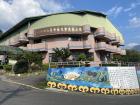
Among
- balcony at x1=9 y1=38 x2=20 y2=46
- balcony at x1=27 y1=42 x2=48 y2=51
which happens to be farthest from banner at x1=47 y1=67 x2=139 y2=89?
balcony at x1=9 y1=38 x2=20 y2=46

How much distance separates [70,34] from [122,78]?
22.9 metres

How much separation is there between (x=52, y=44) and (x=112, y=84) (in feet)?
83.2

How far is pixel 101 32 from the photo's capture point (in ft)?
179

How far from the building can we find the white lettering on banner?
19.7 m

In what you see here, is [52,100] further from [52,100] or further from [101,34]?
[101,34]

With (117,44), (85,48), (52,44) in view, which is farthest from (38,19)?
(117,44)

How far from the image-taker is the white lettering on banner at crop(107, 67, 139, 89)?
104 ft

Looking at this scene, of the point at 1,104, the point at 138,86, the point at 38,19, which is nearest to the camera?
the point at 1,104

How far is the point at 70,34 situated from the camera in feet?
175

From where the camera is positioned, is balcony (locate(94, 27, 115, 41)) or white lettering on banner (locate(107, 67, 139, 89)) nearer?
white lettering on banner (locate(107, 67, 139, 89))

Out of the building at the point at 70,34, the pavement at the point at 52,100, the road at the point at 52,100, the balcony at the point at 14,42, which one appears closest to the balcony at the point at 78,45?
the building at the point at 70,34

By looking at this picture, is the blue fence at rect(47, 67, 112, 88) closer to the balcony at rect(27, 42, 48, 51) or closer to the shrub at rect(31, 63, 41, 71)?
the shrub at rect(31, 63, 41, 71)

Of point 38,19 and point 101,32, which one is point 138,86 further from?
point 38,19

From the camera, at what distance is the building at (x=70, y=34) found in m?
52.9
